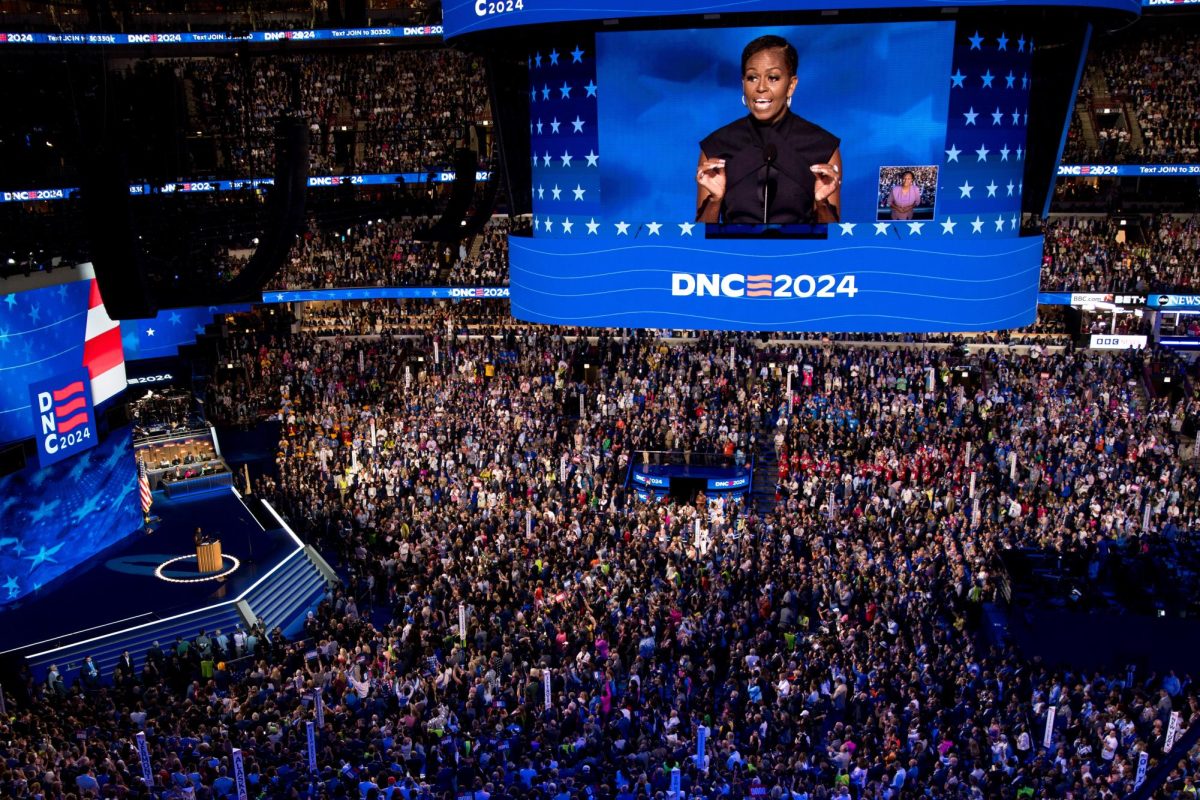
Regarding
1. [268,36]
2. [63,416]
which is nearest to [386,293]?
[268,36]

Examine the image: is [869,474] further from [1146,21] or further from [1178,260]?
[1146,21]

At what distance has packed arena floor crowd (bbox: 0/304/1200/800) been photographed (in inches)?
519

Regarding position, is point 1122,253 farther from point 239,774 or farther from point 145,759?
point 145,759

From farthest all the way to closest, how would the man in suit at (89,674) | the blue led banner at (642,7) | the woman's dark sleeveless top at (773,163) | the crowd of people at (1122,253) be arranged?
1. the crowd of people at (1122,253)
2. the man in suit at (89,674)
3. the woman's dark sleeveless top at (773,163)
4. the blue led banner at (642,7)

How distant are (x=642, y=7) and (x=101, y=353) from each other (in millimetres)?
13530

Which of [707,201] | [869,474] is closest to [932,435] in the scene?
[869,474]

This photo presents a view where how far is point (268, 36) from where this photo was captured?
3462cm

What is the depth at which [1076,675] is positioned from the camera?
1591 cm

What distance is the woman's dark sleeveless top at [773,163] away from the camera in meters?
15.7

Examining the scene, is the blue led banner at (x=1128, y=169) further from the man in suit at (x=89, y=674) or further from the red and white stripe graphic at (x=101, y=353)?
the man in suit at (x=89, y=674)

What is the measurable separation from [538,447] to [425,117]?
1637 cm

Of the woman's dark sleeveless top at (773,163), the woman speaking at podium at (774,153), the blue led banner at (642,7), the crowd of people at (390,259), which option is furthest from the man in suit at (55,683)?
the crowd of people at (390,259)

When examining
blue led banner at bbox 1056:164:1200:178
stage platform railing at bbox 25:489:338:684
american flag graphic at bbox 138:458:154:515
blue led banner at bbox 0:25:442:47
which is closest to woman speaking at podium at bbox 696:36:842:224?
stage platform railing at bbox 25:489:338:684

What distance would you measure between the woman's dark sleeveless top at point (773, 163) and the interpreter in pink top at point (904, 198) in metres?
1.14
